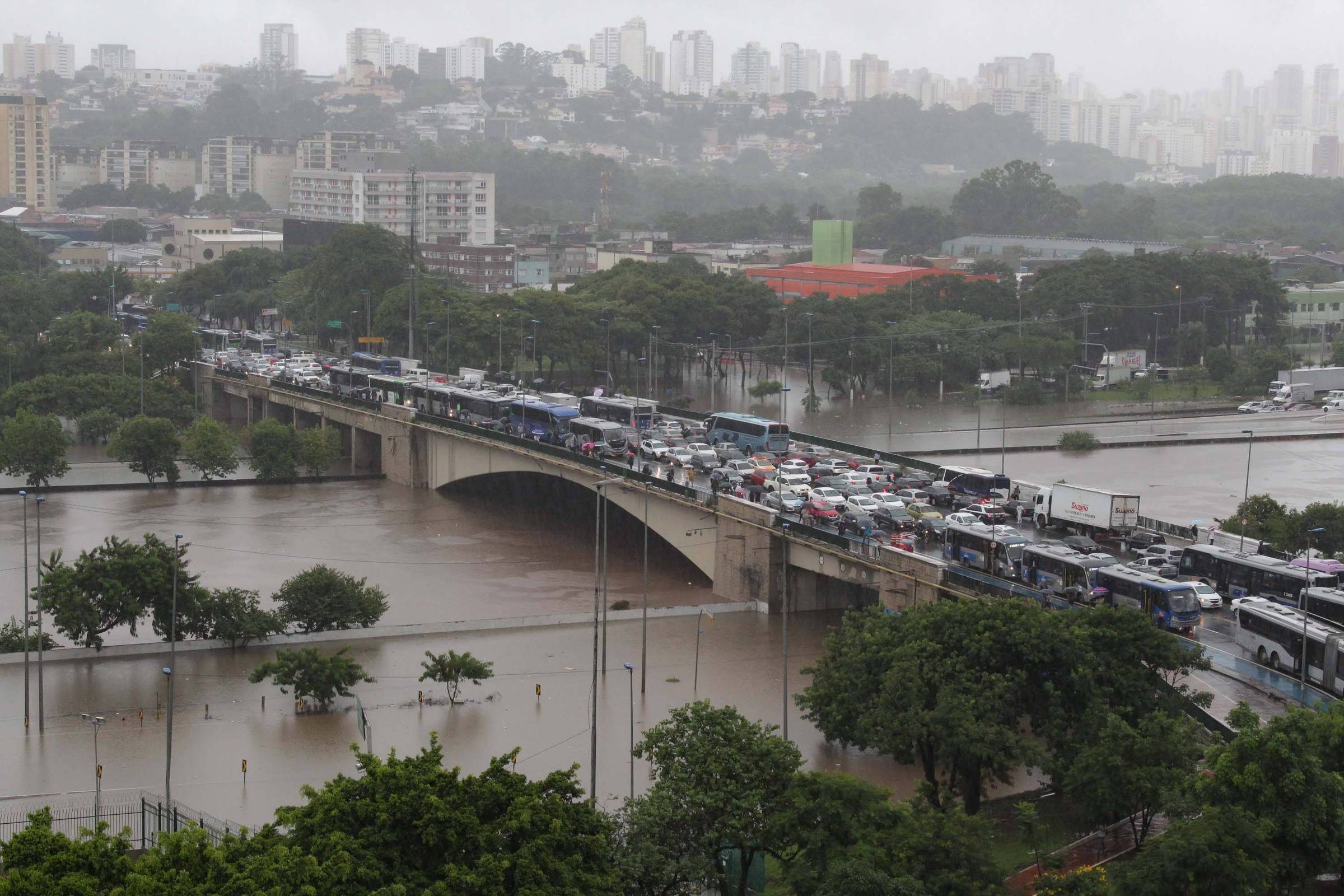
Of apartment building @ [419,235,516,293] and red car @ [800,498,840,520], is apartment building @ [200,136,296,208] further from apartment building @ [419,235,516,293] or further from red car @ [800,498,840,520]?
red car @ [800,498,840,520]

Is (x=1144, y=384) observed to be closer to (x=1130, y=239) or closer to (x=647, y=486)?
(x=647, y=486)

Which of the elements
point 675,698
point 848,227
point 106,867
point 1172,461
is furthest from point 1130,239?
point 106,867

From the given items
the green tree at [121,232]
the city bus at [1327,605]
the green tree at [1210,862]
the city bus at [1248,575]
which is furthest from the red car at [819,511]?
the green tree at [121,232]

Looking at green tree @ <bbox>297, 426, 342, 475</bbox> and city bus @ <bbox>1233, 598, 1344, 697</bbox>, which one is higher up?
city bus @ <bbox>1233, 598, 1344, 697</bbox>

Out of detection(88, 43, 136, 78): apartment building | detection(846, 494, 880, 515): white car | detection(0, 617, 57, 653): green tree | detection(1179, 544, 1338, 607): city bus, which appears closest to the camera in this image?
detection(1179, 544, 1338, 607): city bus

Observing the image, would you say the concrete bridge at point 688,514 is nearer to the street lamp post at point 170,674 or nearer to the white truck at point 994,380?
the street lamp post at point 170,674

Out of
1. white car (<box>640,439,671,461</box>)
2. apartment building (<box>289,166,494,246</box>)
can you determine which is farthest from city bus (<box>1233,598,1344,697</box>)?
apartment building (<box>289,166,494,246</box>)
